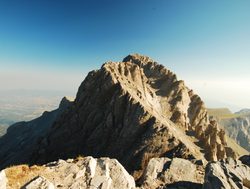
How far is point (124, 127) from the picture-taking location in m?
65.7

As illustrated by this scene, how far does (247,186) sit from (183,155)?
2658cm

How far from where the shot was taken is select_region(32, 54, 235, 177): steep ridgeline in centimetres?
5616

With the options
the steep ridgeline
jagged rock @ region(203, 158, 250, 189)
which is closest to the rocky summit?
jagged rock @ region(203, 158, 250, 189)

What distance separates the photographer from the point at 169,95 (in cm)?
10444

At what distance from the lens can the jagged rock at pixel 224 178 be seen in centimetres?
2255

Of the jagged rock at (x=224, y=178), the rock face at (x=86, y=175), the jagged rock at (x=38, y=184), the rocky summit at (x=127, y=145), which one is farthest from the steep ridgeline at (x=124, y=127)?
the jagged rock at (x=38, y=184)

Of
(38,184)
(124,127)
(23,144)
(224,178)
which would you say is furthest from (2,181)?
(23,144)

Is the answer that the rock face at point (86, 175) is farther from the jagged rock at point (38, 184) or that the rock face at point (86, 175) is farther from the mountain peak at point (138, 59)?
the mountain peak at point (138, 59)

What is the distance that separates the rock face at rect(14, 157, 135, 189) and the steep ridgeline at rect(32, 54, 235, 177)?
1161 inches

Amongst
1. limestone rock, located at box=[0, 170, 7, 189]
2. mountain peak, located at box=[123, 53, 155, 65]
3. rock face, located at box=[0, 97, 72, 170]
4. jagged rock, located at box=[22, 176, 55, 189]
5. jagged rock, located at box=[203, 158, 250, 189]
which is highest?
mountain peak, located at box=[123, 53, 155, 65]

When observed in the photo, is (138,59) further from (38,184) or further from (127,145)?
(38,184)

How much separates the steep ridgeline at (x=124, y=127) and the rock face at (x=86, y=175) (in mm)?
29487

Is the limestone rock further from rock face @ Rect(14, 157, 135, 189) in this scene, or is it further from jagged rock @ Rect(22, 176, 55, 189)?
rock face @ Rect(14, 157, 135, 189)

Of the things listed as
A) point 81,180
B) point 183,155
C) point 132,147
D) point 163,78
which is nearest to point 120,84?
point 132,147
